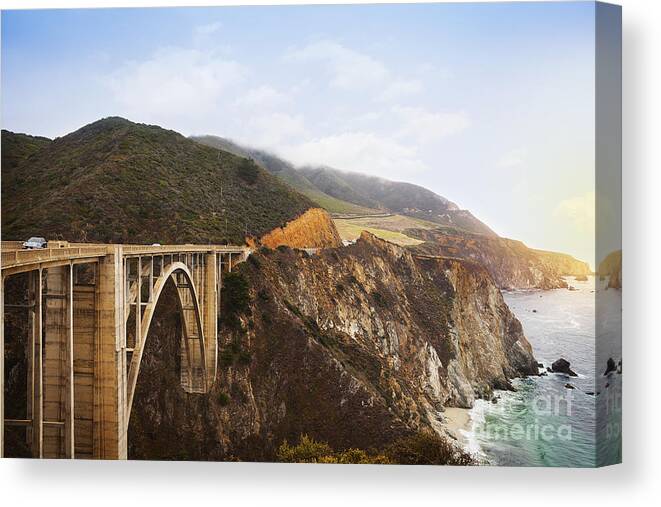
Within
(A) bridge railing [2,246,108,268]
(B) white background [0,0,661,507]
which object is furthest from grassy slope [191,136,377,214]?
(B) white background [0,0,661,507]

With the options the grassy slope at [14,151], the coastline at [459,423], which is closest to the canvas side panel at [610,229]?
the coastline at [459,423]

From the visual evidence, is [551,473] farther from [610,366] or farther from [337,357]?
[337,357]

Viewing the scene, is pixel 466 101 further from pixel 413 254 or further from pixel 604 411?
pixel 604 411

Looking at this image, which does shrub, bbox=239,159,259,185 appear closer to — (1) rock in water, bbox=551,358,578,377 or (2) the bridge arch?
(2) the bridge arch

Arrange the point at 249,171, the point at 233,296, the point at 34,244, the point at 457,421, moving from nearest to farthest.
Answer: the point at 34,244 < the point at 457,421 < the point at 233,296 < the point at 249,171

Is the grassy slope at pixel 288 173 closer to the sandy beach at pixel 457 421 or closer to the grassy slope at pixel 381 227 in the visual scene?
the grassy slope at pixel 381 227

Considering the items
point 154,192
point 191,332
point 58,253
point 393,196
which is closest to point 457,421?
point 393,196

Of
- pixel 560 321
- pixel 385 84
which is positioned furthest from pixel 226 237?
pixel 560 321
